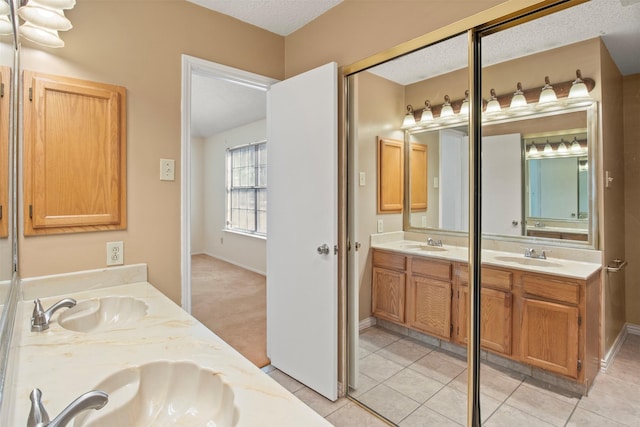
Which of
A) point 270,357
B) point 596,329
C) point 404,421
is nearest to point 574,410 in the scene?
point 596,329

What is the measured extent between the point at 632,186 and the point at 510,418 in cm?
109

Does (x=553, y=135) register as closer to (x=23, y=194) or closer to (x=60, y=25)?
(x=60, y=25)

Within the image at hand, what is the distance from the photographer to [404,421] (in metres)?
1.85

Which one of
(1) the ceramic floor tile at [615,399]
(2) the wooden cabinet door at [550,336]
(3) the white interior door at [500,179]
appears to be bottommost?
(1) the ceramic floor tile at [615,399]

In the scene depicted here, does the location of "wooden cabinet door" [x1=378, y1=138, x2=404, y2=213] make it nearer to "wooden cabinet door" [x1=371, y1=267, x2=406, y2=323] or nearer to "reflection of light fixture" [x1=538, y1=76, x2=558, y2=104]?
"wooden cabinet door" [x1=371, y1=267, x2=406, y2=323]

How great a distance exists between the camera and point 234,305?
4.01 meters

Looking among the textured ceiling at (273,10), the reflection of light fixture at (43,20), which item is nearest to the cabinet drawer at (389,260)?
the textured ceiling at (273,10)

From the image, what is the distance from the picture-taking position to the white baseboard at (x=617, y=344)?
1.30 metres

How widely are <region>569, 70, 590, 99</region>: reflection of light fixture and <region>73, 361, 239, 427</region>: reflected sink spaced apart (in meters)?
1.64

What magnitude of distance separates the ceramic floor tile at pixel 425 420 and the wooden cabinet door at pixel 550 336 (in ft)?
1.69

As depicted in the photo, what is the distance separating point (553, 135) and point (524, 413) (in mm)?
1224

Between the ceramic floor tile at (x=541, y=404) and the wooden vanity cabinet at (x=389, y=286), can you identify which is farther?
the wooden vanity cabinet at (x=389, y=286)

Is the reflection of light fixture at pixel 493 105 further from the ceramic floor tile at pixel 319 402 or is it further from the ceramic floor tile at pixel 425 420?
the ceramic floor tile at pixel 319 402

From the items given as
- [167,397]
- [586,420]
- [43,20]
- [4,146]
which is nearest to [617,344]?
[586,420]
